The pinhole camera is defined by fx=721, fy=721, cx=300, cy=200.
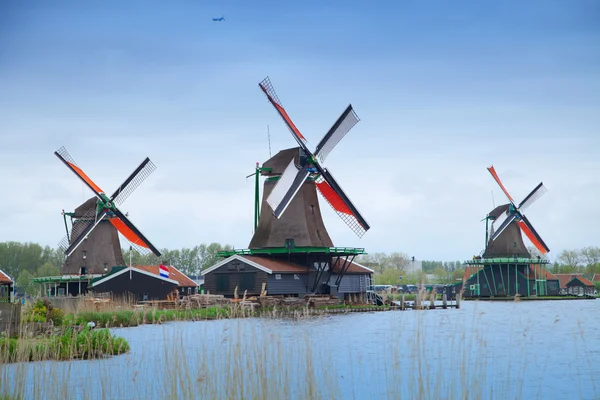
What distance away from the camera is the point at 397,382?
876 cm

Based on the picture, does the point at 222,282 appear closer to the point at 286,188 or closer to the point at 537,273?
the point at 286,188

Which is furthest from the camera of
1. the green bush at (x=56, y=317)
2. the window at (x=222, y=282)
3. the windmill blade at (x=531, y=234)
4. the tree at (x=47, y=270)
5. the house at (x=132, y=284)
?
the tree at (x=47, y=270)

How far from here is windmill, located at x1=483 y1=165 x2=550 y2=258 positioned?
5809 centimetres

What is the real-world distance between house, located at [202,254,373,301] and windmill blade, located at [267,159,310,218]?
2.81 metres

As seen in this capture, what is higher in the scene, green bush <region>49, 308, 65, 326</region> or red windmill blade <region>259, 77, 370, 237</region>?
red windmill blade <region>259, 77, 370, 237</region>

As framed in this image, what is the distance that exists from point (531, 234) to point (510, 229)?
8.68 feet

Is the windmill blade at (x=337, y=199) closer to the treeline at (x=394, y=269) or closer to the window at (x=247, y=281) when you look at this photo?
the window at (x=247, y=281)

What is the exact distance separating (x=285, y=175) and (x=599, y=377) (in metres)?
23.0

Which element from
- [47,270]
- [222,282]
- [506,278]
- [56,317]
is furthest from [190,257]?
[56,317]

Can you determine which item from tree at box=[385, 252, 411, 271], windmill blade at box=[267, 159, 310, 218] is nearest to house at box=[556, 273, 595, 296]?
tree at box=[385, 252, 411, 271]

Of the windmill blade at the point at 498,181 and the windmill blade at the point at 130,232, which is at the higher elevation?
the windmill blade at the point at 498,181

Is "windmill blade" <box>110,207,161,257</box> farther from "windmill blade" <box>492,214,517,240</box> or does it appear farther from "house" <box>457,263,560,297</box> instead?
"windmill blade" <box>492,214,517,240</box>

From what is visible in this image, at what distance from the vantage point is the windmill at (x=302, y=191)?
36969mm

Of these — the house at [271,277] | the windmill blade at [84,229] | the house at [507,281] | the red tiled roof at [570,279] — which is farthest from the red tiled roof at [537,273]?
the windmill blade at [84,229]
